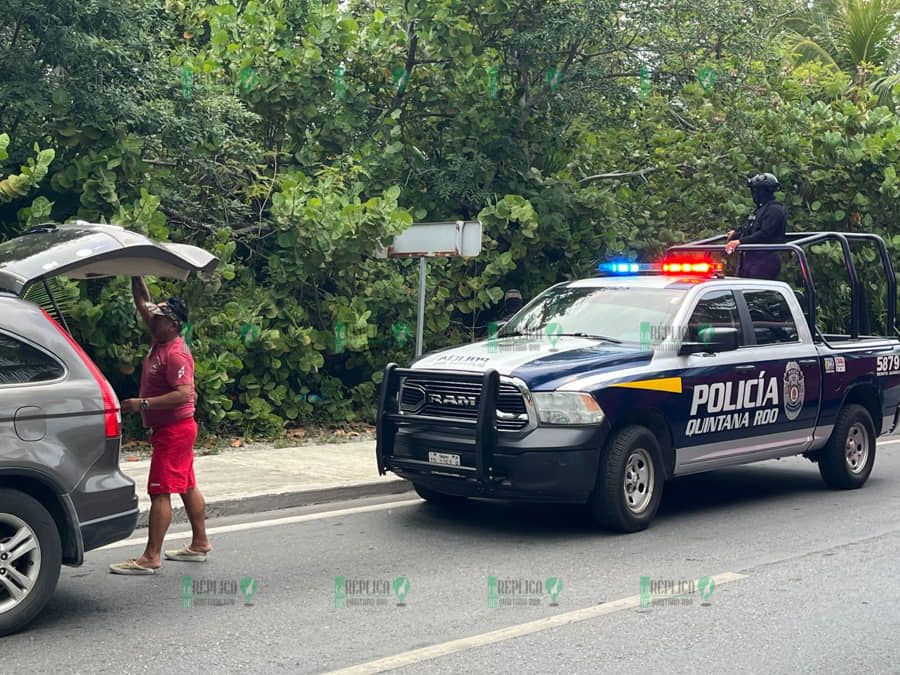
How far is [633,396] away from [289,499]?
9.51 ft

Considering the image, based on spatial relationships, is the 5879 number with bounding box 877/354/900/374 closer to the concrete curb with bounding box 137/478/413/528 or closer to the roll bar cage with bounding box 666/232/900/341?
the roll bar cage with bounding box 666/232/900/341

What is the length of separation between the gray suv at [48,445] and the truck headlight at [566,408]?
2909 millimetres

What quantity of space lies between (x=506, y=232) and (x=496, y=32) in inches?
97.8

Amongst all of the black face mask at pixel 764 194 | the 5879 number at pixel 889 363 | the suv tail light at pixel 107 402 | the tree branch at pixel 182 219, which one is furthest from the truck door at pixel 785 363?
the tree branch at pixel 182 219

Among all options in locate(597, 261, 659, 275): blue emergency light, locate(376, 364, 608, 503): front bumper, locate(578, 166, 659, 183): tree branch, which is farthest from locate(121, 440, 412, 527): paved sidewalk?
locate(578, 166, 659, 183): tree branch

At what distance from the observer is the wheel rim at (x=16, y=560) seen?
5.66 m

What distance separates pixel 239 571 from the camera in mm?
7184

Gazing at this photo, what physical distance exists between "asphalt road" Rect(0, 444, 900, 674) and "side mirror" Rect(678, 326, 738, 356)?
1.29 metres

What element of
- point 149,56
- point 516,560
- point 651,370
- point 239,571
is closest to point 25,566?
point 239,571

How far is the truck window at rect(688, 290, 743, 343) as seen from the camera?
29.8 ft

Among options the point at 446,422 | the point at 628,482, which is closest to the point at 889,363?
the point at 628,482

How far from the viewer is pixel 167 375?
6938 mm

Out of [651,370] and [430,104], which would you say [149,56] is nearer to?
[430,104]

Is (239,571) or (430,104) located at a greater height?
(430,104)
